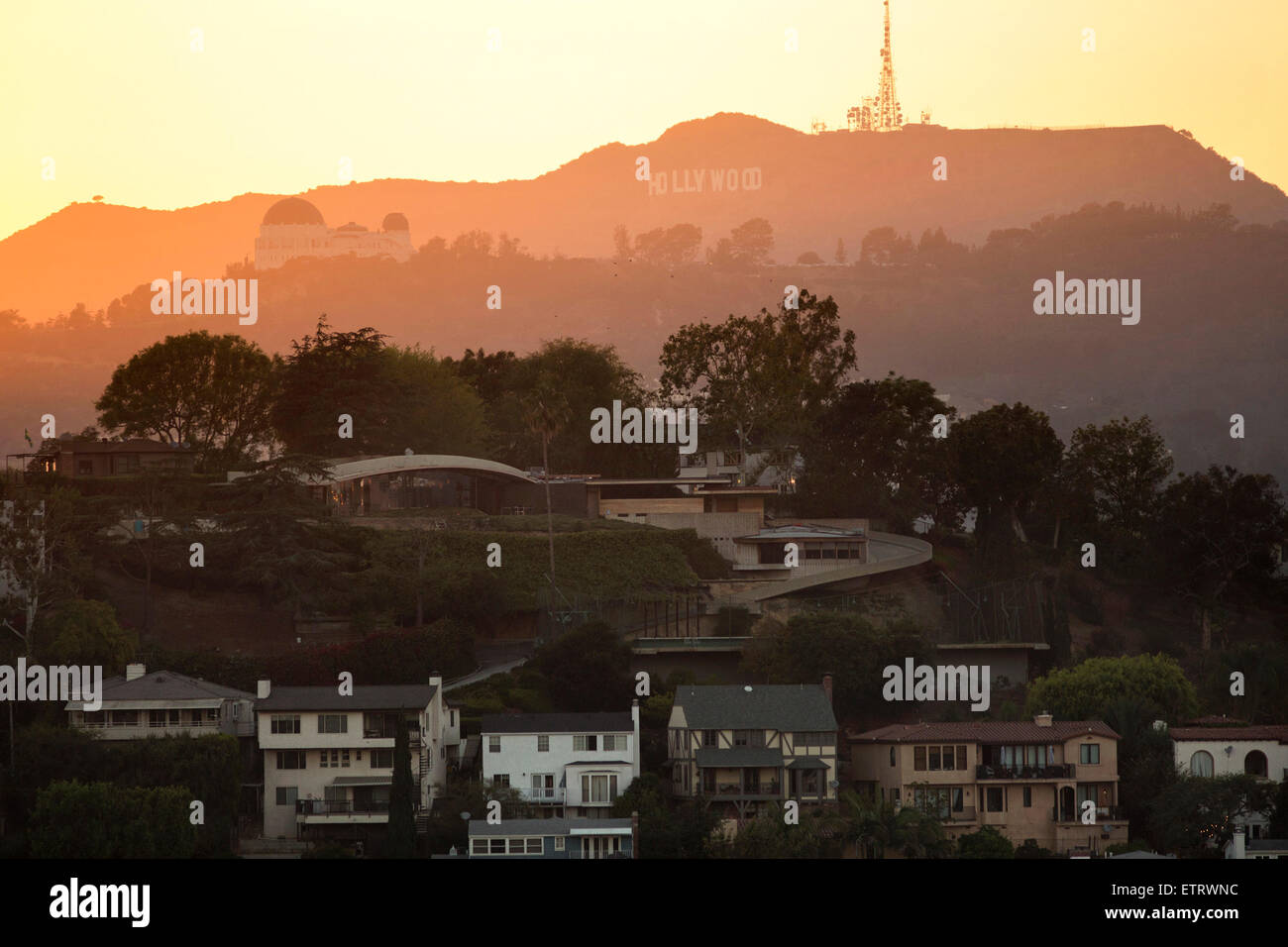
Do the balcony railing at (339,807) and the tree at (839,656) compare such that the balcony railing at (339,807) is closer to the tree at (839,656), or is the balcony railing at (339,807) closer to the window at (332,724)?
the window at (332,724)

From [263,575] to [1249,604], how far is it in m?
42.5

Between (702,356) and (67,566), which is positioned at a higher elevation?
(702,356)

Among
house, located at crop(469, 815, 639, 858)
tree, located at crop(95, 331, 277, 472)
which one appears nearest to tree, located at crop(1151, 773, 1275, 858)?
house, located at crop(469, 815, 639, 858)

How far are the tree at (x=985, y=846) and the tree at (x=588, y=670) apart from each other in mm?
12623

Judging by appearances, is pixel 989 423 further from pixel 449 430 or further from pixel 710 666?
pixel 449 430

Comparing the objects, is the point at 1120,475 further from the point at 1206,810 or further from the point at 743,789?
the point at 743,789

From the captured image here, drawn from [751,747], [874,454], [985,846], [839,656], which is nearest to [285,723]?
[751,747]

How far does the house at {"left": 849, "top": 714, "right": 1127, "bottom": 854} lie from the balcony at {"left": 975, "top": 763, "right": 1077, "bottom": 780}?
0.09ft

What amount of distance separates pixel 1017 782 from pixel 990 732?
5.56 ft

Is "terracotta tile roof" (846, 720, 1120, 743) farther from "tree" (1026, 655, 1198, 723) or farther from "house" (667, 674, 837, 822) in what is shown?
"tree" (1026, 655, 1198, 723)

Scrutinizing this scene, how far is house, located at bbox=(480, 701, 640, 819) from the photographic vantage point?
138ft

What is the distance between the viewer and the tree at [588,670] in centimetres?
4881
